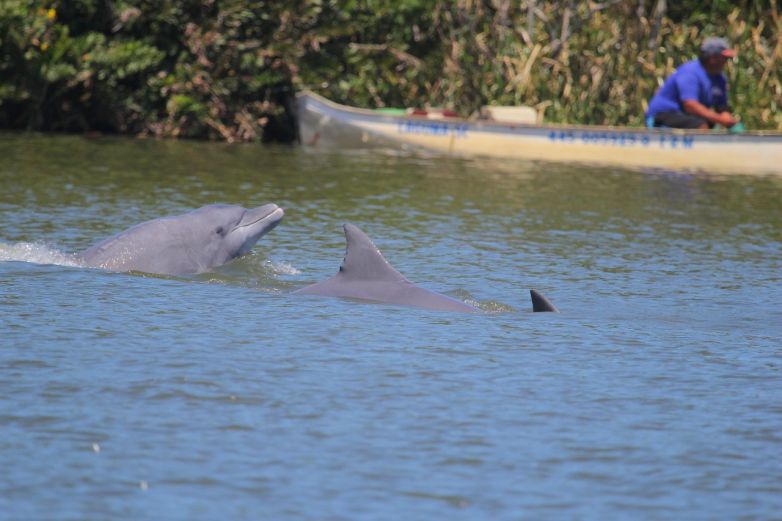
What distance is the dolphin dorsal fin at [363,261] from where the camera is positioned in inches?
322

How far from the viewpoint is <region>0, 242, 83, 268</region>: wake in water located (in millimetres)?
9523

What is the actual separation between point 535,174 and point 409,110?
3.51 meters

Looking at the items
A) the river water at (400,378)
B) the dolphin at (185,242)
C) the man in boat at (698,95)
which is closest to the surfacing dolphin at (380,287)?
the river water at (400,378)

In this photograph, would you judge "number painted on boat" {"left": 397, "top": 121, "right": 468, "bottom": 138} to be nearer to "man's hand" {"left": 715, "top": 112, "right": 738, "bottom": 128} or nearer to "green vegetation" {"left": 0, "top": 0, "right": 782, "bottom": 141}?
"green vegetation" {"left": 0, "top": 0, "right": 782, "bottom": 141}

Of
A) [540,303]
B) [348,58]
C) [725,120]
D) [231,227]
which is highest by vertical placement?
[348,58]

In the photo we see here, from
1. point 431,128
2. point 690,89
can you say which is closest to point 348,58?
point 431,128

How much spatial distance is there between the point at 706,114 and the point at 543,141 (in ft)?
7.49

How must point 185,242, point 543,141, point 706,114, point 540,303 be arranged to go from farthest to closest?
point 543,141
point 706,114
point 185,242
point 540,303

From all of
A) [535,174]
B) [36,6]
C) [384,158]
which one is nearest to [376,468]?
[535,174]

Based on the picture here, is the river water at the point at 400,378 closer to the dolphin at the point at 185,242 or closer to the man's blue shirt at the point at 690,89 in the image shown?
the dolphin at the point at 185,242

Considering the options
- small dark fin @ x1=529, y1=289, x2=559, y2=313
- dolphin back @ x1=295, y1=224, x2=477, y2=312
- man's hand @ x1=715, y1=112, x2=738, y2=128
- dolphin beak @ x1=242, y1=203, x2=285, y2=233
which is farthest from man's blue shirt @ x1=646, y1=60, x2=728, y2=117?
dolphin back @ x1=295, y1=224, x2=477, y2=312

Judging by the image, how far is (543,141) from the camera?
1975 centimetres

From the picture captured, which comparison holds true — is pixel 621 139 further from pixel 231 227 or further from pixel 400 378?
pixel 400 378

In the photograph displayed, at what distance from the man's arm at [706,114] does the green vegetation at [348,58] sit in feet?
7.70
